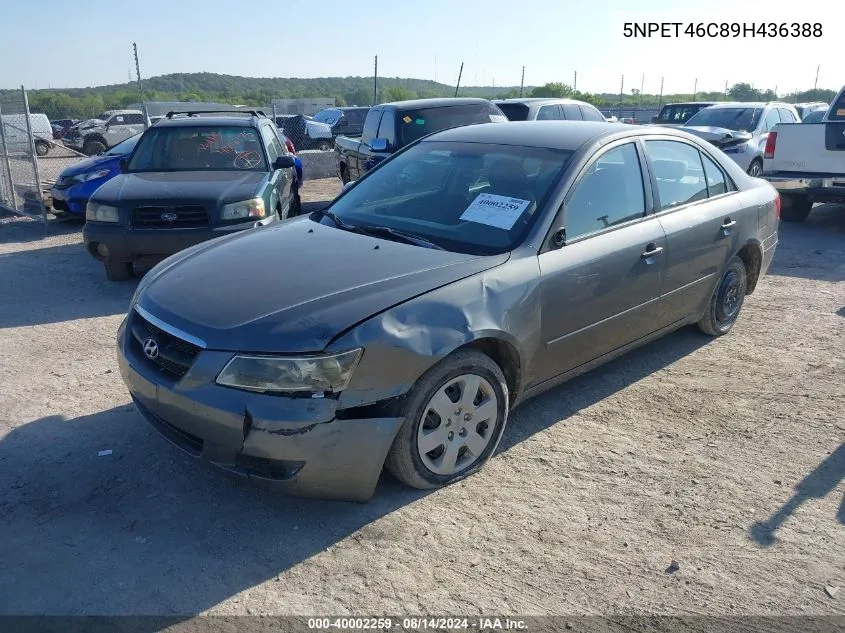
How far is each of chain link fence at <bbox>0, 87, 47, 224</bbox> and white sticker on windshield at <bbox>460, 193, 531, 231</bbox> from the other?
864 cm

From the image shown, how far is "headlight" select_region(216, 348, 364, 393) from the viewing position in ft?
9.59

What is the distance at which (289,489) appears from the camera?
302 centimetres

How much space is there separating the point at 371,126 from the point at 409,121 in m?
0.88

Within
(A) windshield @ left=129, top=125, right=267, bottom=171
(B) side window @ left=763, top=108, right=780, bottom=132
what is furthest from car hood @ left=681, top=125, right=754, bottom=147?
(A) windshield @ left=129, top=125, right=267, bottom=171

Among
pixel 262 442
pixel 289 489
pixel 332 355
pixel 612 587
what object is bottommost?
pixel 612 587

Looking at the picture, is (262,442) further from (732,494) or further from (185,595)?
(732,494)

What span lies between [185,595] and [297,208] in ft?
23.3

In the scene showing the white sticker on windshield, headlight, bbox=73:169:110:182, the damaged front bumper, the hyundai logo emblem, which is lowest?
the damaged front bumper

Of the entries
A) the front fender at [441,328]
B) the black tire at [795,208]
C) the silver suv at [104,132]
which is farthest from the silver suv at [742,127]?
the silver suv at [104,132]

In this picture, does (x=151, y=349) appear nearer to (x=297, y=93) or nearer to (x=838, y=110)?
(x=838, y=110)

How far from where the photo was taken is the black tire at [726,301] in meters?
5.41

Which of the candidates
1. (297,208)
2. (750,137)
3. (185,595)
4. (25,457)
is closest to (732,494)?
(185,595)

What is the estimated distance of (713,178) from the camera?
5.21 metres

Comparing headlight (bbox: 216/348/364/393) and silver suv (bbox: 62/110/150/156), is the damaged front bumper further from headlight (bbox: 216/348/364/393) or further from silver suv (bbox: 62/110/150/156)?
silver suv (bbox: 62/110/150/156)
